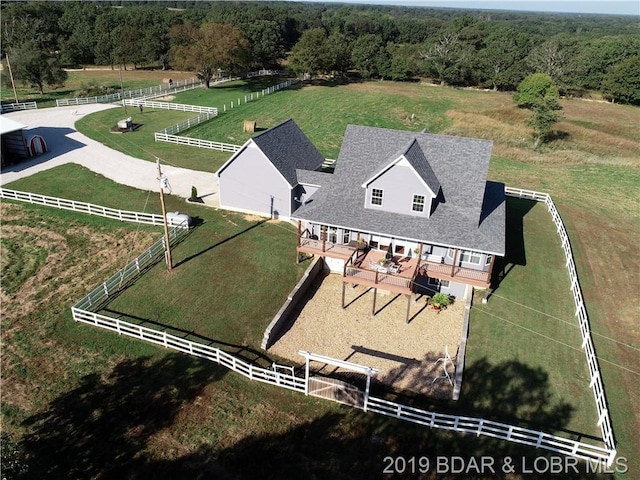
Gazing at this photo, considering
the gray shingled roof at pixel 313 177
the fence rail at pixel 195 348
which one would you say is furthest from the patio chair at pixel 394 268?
the gray shingled roof at pixel 313 177

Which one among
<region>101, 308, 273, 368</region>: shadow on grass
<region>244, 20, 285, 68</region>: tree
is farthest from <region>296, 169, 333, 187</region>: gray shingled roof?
<region>244, 20, 285, 68</region>: tree

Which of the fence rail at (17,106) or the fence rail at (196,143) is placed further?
the fence rail at (17,106)

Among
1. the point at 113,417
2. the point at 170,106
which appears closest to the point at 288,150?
the point at 113,417

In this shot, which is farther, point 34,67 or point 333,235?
point 34,67

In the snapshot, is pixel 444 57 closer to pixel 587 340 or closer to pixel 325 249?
pixel 325 249

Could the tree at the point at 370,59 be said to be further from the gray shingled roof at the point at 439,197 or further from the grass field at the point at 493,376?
the gray shingled roof at the point at 439,197

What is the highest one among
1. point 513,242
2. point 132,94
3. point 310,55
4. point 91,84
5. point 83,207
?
point 310,55

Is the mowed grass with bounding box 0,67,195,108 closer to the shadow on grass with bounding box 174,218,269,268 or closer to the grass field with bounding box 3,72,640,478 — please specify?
the grass field with bounding box 3,72,640,478
